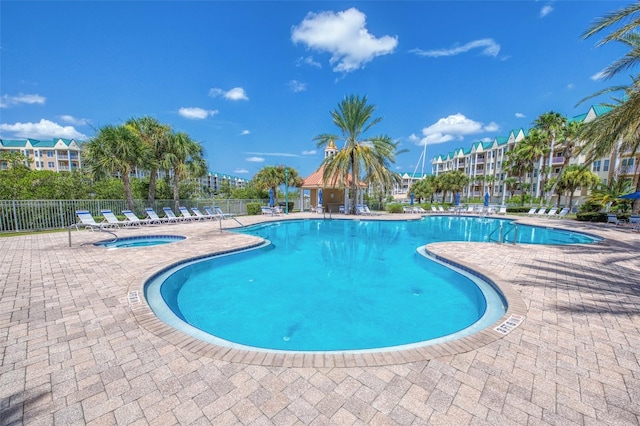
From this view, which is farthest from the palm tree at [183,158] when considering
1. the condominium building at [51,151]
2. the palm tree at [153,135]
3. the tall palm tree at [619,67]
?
the condominium building at [51,151]

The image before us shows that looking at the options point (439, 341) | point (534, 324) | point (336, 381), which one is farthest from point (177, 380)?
point (534, 324)

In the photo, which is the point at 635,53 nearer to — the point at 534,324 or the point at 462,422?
the point at 534,324

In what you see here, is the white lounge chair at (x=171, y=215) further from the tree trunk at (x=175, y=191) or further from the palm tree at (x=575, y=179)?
the palm tree at (x=575, y=179)

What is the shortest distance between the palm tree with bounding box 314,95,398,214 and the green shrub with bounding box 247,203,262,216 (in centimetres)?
695

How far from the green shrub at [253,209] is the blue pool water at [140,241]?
11977 millimetres

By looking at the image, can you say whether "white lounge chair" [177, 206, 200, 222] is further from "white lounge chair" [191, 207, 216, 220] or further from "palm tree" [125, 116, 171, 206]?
"palm tree" [125, 116, 171, 206]

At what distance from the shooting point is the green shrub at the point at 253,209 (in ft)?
77.1

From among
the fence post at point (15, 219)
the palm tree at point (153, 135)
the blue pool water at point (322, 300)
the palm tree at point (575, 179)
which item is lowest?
the blue pool water at point (322, 300)

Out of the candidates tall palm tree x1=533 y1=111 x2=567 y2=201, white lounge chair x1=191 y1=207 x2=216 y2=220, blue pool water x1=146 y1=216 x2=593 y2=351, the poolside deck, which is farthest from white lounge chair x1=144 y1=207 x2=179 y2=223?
tall palm tree x1=533 y1=111 x2=567 y2=201

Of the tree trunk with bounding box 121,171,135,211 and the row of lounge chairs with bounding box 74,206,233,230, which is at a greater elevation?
the tree trunk with bounding box 121,171,135,211

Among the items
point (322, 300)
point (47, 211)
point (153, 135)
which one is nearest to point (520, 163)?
point (322, 300)

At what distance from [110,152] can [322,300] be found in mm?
14720

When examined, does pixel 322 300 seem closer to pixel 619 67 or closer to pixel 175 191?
pixel 619 67

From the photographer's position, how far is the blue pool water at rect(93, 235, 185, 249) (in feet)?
32.6
